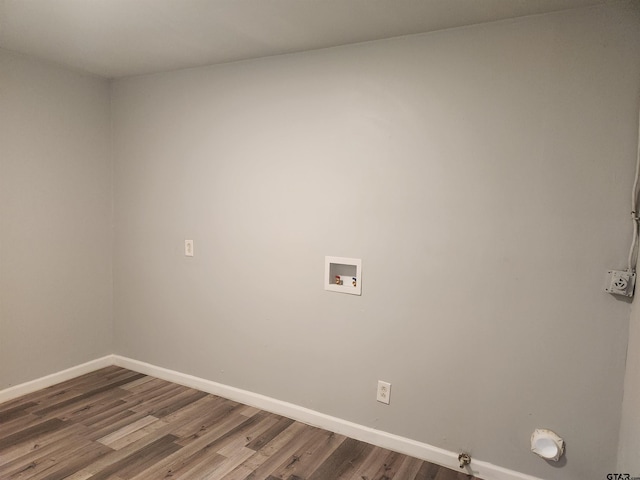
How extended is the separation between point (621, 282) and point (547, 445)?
2.69ft

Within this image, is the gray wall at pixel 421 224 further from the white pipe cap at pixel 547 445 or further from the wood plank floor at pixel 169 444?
the wood plank floor at pixel 169 444

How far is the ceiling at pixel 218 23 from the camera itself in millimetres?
1945

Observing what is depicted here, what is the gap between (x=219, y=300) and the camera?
119 inches

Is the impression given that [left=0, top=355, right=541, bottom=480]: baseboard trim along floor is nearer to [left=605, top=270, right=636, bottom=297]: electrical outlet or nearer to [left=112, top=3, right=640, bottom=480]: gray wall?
[left=112, top=3, right=640, bottom=480]: gray wall

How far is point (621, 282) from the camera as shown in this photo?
1.86 meters

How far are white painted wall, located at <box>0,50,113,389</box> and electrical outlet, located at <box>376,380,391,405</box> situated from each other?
2.30 m

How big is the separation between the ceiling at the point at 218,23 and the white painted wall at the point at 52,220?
0.39 metres

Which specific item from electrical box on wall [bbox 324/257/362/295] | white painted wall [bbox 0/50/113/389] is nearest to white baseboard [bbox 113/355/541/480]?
white painted wall [bbox 0/50/113/389]

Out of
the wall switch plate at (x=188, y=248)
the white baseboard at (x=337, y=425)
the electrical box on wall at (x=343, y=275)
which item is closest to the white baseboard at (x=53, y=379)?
the white baseboard at (x=337, y=425)

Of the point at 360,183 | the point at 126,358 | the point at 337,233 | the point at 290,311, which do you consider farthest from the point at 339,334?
the point at 126,358

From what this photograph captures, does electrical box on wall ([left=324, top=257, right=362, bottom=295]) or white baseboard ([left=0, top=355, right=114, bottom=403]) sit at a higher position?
electrical box on wall ([left=324, top=257, right=362, bottom=295])

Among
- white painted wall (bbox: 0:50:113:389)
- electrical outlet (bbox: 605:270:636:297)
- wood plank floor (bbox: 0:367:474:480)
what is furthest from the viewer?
white painted wall (bbox: 0:50:113:389)

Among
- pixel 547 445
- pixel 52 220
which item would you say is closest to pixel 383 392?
pixel 547 445

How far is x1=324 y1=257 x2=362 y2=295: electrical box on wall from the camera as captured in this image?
249 cm
